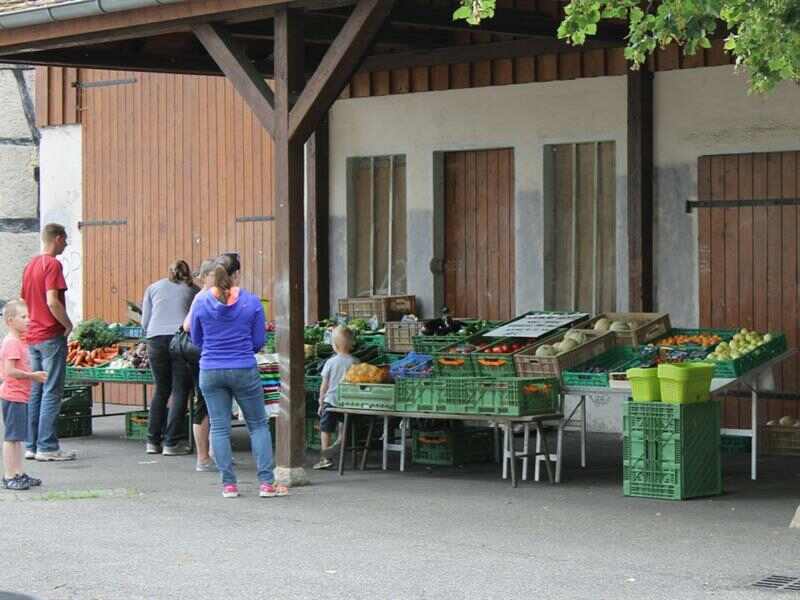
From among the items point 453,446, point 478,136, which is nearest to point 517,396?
point 453,446

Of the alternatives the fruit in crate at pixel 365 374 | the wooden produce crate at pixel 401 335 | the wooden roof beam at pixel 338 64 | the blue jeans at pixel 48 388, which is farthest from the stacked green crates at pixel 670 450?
the blue jeans at pixel 48 388

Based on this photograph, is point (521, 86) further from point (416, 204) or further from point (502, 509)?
point (502, 509)

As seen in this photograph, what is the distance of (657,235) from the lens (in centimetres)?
1572

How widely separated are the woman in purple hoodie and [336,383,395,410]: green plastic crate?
1.26 meters

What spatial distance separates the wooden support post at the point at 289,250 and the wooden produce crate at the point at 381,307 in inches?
172

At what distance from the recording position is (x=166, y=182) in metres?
19.7

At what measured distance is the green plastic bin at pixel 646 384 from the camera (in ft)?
38.9

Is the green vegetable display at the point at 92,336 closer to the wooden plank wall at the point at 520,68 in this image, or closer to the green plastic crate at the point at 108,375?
the green plastic crate at the point at 108,375

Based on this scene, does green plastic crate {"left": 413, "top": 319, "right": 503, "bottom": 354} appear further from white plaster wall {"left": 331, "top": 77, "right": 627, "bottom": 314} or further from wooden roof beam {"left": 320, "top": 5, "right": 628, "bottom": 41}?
wooden roof beam {"left": 320, "top": 5, "right": 628, "bottom": 41}

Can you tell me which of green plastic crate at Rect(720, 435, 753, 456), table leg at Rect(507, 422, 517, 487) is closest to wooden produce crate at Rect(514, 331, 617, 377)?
table leg at Rect(507, 422, 517, 487)

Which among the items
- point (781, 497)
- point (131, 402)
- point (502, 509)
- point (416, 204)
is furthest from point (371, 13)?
point (131, 402)

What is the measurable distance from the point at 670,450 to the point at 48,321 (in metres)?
5.58

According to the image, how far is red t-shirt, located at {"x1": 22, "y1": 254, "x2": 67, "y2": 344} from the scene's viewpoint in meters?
14.2

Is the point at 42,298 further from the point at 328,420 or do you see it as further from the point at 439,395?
the point at 439,395
